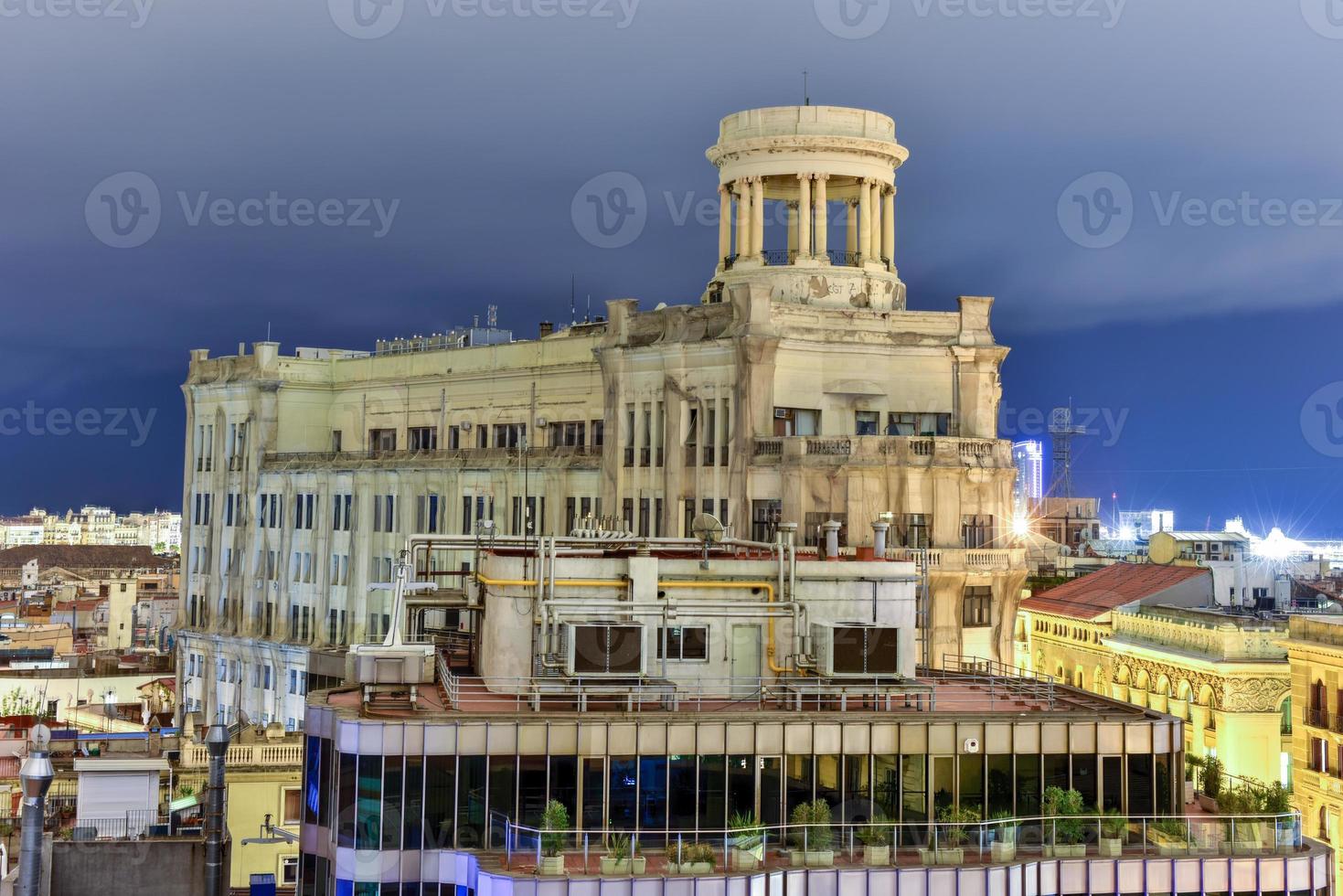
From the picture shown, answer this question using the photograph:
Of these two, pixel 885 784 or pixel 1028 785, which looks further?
pixel 1028 785

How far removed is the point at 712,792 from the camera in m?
46.2

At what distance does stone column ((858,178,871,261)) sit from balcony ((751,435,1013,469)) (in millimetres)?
14326

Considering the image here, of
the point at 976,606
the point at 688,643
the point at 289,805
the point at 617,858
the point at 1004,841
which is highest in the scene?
the point at 976,606

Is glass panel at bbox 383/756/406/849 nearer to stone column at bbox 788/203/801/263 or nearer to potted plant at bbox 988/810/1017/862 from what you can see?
potted plant at bbox 988/810/1017/862

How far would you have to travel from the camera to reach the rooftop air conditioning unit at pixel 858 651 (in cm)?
5188

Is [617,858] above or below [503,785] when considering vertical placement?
below

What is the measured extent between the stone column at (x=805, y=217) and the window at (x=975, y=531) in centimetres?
1763

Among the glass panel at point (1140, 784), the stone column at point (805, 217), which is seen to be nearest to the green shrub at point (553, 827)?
the glass panel at point (1140, 784)

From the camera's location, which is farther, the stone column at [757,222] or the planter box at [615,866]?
the stone column at [757,222]

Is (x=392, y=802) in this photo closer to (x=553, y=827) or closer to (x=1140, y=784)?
(x=553, y=827)

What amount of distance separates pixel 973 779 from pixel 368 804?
16.0m

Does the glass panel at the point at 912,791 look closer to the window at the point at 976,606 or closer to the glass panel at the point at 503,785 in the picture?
the glass panel at the point at 503,785

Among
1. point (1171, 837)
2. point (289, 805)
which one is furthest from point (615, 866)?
point (289, 805)

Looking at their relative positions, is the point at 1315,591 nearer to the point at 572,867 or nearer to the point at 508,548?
the point at 508,548
